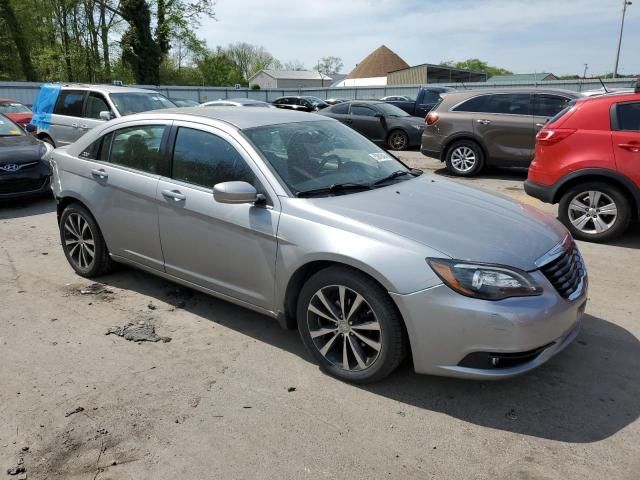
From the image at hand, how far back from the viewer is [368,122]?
50.4 feet

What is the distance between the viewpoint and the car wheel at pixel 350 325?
118 inches

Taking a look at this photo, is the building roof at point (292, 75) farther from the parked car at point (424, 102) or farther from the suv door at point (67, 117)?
the suv door at point (67, 117)

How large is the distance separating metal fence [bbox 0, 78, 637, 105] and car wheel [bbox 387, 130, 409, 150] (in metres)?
15.0

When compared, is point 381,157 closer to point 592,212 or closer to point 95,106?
point 592,212

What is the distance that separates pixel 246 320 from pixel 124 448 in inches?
62.3

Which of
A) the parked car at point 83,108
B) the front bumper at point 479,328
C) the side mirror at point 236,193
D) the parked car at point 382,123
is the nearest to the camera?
the front bumper at point 479,328

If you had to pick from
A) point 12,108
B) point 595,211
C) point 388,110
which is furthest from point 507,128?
point 12,108

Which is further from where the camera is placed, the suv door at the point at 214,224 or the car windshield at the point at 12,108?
the car windshield at the point at 12,108

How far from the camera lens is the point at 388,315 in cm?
296

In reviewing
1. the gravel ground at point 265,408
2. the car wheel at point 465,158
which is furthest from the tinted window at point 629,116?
the car wheel at point 465,158

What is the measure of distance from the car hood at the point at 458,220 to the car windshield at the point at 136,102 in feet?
26.5

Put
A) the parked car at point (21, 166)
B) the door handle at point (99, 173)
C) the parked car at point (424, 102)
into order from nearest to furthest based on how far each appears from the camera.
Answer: the door handle at point (99, 173) → the parked car at point (21, 166) → the parked car at point (424, 102)

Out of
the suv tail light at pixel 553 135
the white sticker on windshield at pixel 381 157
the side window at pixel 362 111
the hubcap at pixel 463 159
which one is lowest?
the hubcap at pixel 463 159

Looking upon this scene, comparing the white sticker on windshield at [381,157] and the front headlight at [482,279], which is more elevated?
the white sticker on windshield at [381,157]
